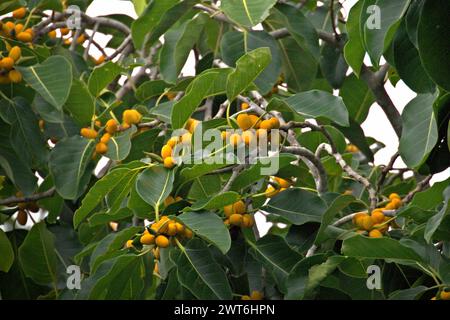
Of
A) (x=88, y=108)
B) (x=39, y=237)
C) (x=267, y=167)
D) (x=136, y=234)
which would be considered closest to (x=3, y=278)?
(x=39, y=237)

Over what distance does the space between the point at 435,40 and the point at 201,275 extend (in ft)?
2.19

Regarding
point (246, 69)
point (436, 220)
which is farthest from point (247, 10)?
point (436, 220)

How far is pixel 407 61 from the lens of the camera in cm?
187

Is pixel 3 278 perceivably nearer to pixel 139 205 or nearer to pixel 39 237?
pixel 39 237

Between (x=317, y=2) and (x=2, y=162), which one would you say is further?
(x=317, y=2)

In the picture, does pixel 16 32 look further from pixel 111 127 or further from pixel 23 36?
pixel 111 127

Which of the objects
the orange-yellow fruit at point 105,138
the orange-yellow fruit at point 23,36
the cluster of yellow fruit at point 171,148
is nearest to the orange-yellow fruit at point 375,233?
the cluster of yellow fruit at point 171,148

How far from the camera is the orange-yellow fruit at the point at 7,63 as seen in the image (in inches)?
93.2

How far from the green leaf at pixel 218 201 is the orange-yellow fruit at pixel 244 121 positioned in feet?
0.51

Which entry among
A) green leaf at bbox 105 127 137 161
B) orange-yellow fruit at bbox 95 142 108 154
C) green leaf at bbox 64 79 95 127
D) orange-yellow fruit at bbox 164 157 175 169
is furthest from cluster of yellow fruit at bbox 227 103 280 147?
green leaf at bbox 64 79 95 127

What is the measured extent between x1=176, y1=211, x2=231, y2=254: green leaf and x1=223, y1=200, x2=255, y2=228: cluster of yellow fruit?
0.18 meters

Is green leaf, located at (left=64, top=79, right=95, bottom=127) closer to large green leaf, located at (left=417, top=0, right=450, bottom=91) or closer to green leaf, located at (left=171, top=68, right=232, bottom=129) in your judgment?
green leaf, located at (left=171, top=68, right=232, bottom=129)
